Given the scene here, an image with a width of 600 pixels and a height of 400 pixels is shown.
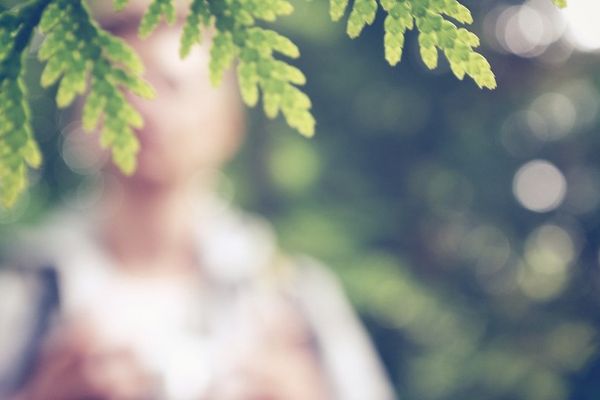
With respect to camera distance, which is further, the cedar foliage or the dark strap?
the dark strap

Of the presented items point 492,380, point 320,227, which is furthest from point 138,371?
point 492,380

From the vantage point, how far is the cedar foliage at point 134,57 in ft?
2.80

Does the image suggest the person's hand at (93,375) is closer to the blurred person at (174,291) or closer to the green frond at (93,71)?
the blurred person at (174,291)

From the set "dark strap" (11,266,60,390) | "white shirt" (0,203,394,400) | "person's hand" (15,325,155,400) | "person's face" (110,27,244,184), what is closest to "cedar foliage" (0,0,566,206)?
"person's hand" (15,325,155,400)

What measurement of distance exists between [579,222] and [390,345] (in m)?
1.46

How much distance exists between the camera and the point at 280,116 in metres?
3.97

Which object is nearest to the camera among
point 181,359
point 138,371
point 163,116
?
point 138,371

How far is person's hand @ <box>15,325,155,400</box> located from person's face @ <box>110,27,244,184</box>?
799 mm

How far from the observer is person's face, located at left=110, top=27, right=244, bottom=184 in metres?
2.43

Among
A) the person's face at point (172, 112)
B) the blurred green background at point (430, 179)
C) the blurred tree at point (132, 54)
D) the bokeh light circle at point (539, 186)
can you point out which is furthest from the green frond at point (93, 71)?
the bokeh light circle at point (539, 186)

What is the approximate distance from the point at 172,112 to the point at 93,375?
1.12 metres

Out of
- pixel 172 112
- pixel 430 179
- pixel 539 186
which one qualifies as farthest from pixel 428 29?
pixel 539 186

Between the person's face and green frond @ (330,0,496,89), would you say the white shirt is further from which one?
green frond @ (330,0,496,89)

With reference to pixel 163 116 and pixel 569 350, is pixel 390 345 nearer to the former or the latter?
pixel 569 350
